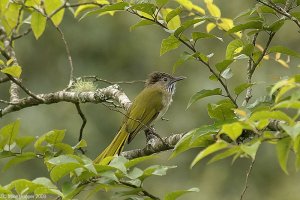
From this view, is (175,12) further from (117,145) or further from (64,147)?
(117,145)

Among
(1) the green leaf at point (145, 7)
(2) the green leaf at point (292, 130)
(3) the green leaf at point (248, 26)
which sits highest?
(1) the green leaf at point (145, 7)

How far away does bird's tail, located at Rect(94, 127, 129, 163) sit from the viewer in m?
4.47

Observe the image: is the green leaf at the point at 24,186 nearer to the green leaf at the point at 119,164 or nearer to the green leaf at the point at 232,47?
the green leaf at the point at 119,164

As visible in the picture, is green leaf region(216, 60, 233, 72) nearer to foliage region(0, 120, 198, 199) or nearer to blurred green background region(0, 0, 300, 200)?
foliage region(0, 120, 198, 199)

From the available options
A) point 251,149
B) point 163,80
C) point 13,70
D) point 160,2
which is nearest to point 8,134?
point 13,70

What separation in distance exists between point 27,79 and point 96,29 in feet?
4.30

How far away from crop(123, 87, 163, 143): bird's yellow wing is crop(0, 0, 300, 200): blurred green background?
2853 millimetres

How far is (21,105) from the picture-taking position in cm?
399

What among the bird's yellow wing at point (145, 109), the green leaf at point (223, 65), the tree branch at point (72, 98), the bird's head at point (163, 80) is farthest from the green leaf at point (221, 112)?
the bird's head at point (163, 80)

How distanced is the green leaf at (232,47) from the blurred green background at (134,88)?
5.24 metres

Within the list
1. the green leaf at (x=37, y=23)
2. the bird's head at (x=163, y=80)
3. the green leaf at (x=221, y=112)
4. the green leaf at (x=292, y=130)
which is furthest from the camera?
the bird's head at (x=163, y=80)

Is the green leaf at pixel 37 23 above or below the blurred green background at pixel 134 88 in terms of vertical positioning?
above

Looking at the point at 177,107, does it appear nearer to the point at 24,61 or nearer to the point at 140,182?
the point at 24,61

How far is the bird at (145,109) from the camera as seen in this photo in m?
4.58
